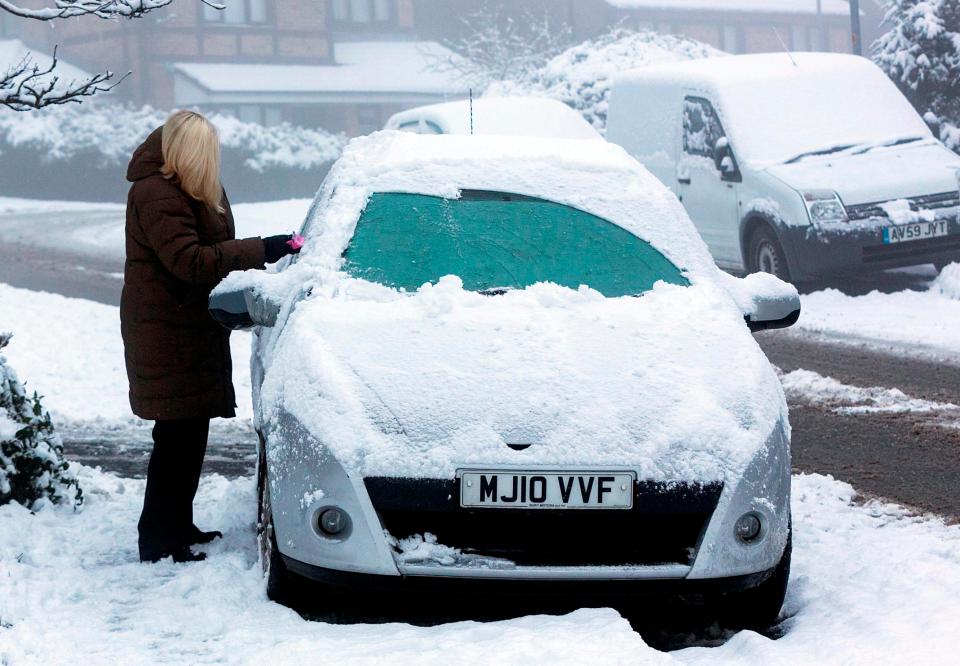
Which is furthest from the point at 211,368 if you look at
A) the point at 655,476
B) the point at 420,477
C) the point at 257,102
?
the point at 257,102

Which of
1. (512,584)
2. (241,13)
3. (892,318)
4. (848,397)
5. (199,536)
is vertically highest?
(512,584)

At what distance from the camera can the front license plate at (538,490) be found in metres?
4.03

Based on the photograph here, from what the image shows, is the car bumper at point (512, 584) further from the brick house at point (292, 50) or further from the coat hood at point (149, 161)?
the brick house at point (292, 50)

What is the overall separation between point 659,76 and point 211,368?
10.3 metres

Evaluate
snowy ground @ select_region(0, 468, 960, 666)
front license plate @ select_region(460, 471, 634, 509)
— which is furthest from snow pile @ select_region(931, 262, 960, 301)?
front license plate @ select_region(460, 471, 634, 509)

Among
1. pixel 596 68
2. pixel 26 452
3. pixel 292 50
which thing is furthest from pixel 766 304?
pixel 292 50

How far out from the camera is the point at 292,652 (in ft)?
12.6

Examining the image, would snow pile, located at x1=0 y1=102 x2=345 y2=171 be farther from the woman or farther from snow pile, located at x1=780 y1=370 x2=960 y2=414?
the woman

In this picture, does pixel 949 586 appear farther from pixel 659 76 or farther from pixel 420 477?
pixel 659 76

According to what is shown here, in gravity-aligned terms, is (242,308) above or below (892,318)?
above

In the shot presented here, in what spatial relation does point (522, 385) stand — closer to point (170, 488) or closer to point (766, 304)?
point (766, 304)

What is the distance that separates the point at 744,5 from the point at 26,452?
56.7 metres

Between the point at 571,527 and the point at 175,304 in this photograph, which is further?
the point at 175,304

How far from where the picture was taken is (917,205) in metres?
12.1
